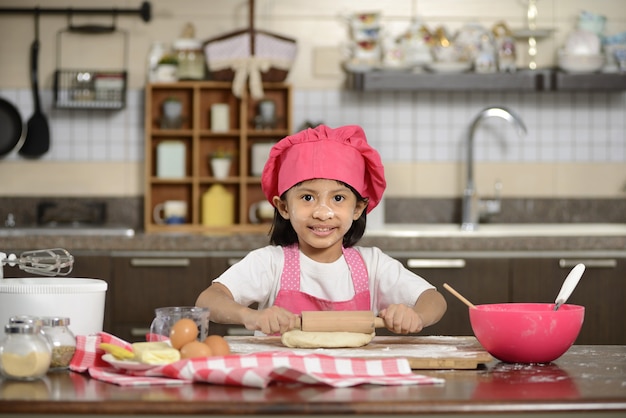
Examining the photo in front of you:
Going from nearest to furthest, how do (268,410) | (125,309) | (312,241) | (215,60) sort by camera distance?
1. (268,410)
2. (312,241)
3. (125,309)
4. (215,60)

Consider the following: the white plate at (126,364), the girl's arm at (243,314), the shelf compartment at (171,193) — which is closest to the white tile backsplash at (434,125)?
the shelf compartment at (171,193)

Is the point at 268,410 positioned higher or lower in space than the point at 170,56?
lower

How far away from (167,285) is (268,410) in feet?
7.34

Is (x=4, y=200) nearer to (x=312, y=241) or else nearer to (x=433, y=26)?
(x=433, y=26)

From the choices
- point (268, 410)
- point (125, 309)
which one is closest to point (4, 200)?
point (125, 309)

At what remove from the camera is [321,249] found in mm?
2170

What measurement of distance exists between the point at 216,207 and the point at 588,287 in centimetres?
145

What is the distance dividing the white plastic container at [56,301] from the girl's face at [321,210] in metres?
0.58

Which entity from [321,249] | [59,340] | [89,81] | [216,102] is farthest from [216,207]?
[59,340]

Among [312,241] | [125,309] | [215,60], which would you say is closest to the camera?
[312,241]

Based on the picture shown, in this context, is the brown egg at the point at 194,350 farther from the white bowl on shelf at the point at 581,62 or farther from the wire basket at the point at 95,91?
the white bowl on shelf at the point at 581,62

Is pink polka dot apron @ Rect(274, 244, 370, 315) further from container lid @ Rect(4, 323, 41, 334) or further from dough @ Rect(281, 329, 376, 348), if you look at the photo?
container lid @ Rect(4, 323, 41, 334)

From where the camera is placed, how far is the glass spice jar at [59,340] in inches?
55.2

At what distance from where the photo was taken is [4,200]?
396 centimetres
